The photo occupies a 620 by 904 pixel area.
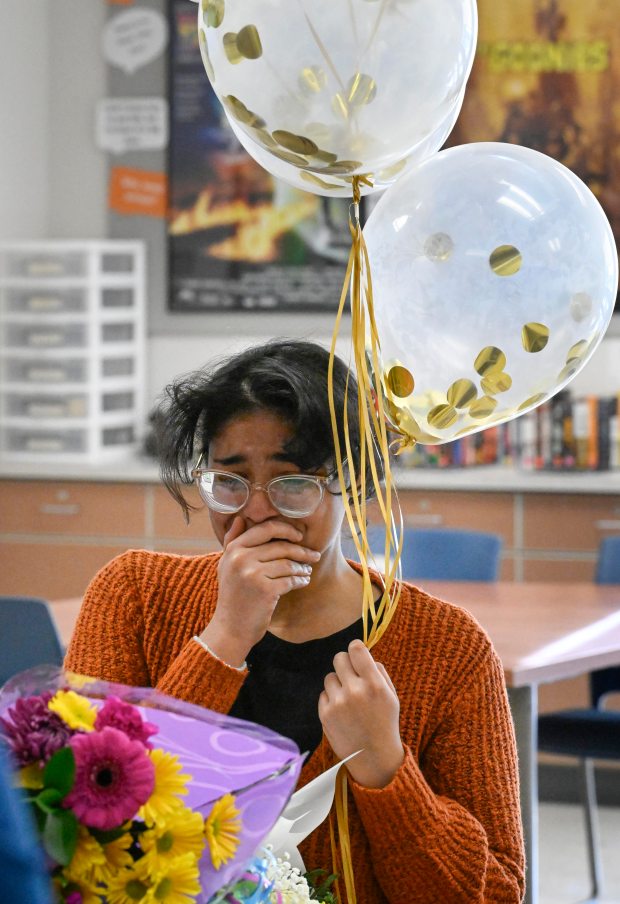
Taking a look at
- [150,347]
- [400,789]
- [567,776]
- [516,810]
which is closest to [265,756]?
[400,789]

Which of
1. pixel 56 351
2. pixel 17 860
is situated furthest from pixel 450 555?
pixel 17 860

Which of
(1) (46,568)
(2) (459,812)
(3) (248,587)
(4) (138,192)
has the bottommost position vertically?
(1) (46,568)

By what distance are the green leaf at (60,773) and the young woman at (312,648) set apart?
43 cm

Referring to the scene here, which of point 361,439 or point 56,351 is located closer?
point 361,439

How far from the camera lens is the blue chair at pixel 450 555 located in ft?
12.7

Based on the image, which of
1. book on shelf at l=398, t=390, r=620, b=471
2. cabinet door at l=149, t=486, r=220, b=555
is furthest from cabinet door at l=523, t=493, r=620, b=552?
cabinet door at l=149, t=486, r=220, b=555

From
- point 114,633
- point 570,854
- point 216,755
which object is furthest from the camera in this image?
point 570,854

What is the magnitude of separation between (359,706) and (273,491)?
27cm

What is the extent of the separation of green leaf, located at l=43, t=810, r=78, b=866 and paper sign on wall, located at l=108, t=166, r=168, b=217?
4787mm

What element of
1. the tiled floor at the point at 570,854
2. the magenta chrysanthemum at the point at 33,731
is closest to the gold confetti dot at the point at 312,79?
the magenta chrysanthemum at the point at 33,731

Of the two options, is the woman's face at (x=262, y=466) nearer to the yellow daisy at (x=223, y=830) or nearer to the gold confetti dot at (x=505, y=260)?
the gold confetti dot at (x=505, y=260)

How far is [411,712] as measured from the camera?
1.50 meters

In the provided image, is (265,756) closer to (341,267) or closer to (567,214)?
(567,214)

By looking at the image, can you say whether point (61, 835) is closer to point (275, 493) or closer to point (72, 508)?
point (275, 493)
